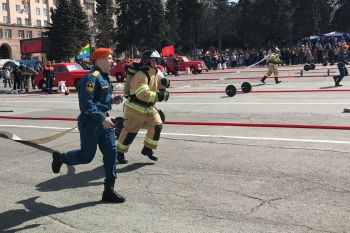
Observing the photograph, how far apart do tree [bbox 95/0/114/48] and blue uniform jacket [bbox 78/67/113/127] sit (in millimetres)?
77519

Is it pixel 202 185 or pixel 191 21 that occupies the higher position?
pixel 191 21

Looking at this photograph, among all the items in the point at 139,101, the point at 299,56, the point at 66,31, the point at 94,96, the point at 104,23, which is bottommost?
the point at 139,101

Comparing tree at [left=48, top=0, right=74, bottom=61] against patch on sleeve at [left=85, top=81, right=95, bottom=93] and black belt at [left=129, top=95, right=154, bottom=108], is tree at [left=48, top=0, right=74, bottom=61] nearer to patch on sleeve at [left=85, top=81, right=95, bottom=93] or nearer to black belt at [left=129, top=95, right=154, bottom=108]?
black belt at [left=129, top=95, right=154, bottom=108]

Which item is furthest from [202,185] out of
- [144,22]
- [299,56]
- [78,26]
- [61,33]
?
[78,26]

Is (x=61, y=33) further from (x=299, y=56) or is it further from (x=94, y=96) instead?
(x=94, y=96)

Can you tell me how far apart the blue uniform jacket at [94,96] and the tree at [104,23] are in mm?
77519

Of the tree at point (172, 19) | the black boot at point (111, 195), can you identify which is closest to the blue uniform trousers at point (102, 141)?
the black boot at point (111, 195)

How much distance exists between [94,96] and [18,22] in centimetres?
9322

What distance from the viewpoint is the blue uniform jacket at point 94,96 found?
523 centimetres

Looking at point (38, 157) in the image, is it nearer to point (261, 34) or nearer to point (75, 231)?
point (75, 231)

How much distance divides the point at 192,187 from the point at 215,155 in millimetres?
1864

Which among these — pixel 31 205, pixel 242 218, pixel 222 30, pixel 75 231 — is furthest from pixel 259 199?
pixel 222 30

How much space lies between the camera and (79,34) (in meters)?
74.9

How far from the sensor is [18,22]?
92.0 metres
